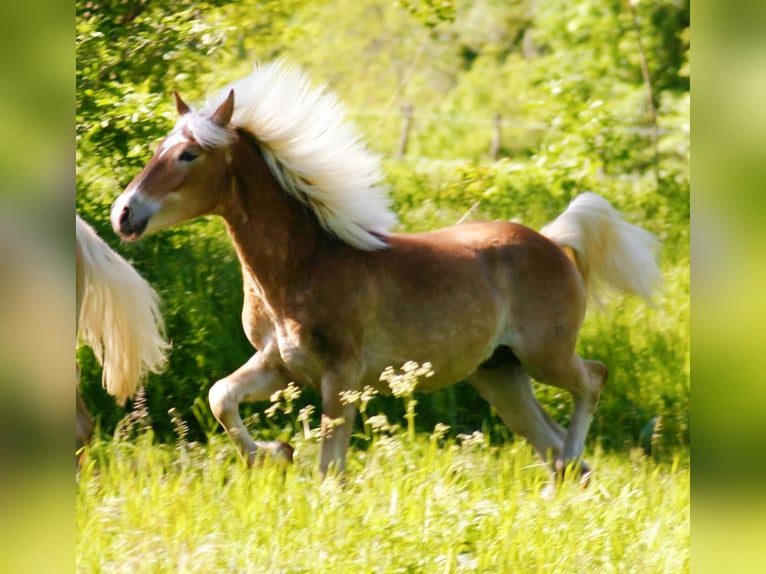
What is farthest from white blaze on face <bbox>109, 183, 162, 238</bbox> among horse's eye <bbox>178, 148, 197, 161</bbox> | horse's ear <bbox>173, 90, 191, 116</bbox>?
horse's ear <bbox>173, 90, 191, 116</bbox>

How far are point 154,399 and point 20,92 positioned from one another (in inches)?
176

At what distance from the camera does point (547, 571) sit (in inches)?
157

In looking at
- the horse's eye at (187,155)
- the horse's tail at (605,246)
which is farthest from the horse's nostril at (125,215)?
the horse's tail at (605,246)

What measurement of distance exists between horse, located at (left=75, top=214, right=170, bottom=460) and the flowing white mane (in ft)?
2.47

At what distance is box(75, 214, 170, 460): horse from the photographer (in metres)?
4.54

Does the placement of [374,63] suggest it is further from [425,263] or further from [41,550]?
[41,550]

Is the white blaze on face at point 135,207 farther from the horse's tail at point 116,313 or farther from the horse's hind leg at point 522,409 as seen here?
the horse's hind leg at point 522,409

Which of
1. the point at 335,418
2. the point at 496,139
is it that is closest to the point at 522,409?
the point at 335,418

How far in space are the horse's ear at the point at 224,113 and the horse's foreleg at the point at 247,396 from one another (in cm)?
103

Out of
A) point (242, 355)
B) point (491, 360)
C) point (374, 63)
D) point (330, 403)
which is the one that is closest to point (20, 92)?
point (330, 403)

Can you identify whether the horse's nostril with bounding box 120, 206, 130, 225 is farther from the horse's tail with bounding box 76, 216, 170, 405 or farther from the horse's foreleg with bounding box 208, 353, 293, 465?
the horse's foreleg with bounding box 208, 353, 293, 465

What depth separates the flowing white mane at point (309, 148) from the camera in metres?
5.12

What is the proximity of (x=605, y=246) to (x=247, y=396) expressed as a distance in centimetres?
218

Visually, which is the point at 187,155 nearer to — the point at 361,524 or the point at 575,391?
the point at 361,524
